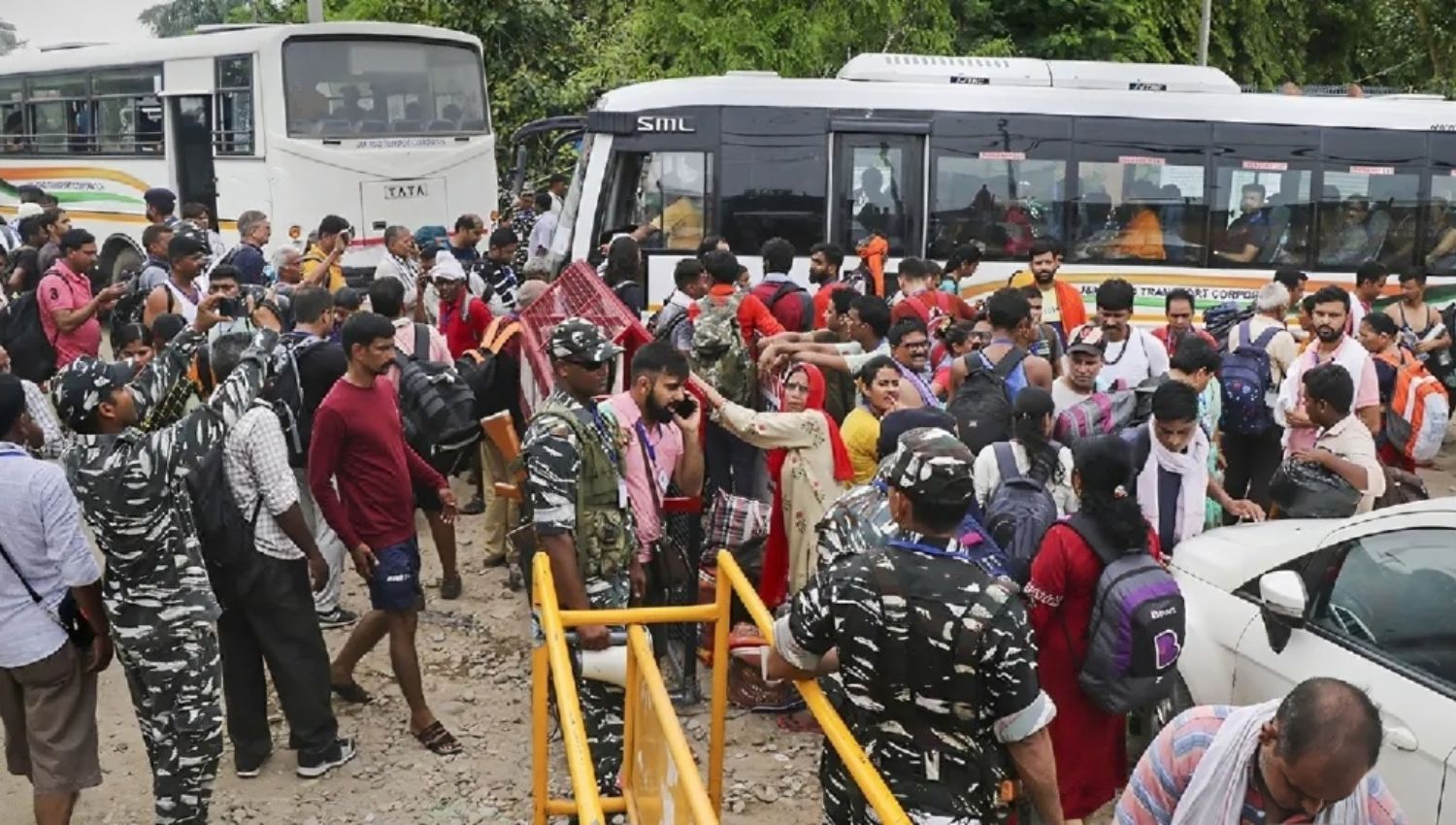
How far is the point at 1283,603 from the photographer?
4.03 meters

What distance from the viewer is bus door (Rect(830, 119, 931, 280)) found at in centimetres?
1213

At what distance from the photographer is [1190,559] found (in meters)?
5.10

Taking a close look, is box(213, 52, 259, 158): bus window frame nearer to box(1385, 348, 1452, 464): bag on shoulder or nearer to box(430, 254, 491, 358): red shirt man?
box(430, 254, 491, 358): red shirt man

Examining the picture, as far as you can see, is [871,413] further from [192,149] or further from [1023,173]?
[192,149]

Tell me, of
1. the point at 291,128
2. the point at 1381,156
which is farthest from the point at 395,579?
the point at 1381,156

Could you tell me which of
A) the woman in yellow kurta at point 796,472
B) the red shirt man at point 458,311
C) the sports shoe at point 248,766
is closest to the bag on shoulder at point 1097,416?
the woman in yellow kurta at point 796,472

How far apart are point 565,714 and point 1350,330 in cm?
717

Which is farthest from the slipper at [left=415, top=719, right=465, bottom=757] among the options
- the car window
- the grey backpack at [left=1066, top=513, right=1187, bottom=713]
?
the car window

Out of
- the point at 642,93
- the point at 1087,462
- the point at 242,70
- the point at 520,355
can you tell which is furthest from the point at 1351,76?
the point at 1087,462

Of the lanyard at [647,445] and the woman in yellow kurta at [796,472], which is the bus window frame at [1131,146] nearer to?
the woman in yellow kurta at [796,472]

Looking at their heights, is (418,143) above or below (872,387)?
above

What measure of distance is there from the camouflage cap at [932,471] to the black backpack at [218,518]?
2945 mm

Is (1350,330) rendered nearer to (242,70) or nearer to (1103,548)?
(1103,548)

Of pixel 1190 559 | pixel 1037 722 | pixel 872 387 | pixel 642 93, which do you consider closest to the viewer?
pixel 1037 722
